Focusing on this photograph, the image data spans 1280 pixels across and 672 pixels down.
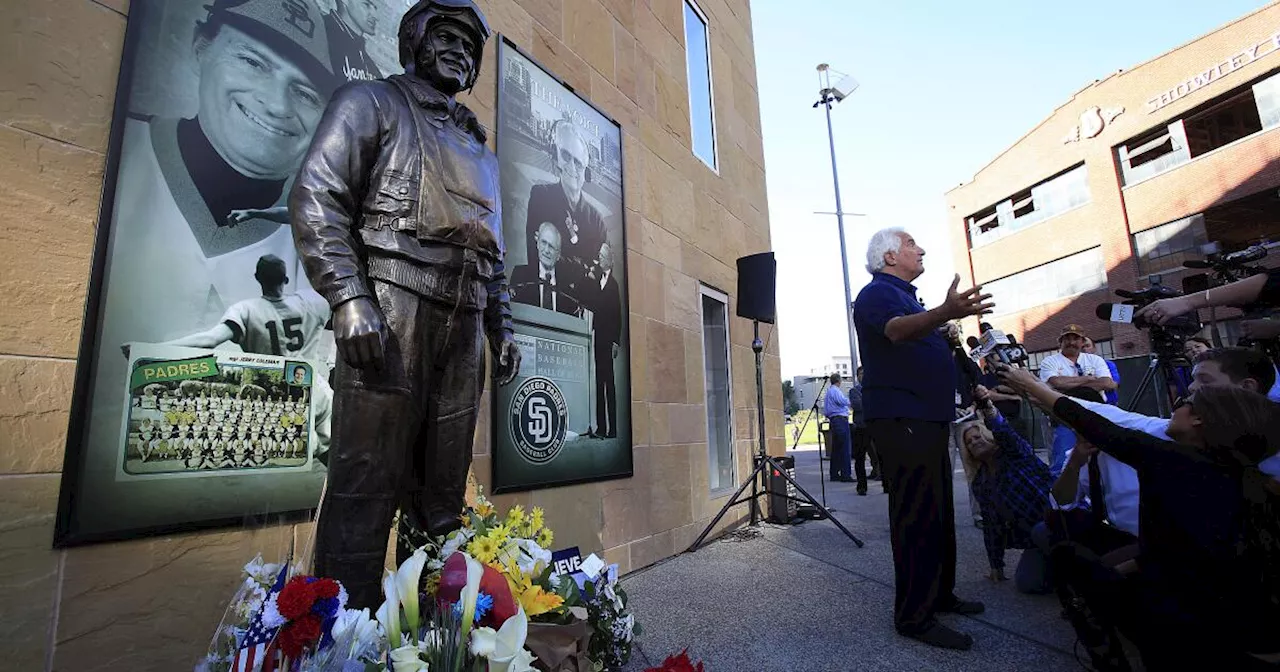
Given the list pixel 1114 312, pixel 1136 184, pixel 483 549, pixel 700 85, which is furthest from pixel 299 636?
pixel 1136 184

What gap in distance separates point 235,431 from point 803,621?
8.69 feet

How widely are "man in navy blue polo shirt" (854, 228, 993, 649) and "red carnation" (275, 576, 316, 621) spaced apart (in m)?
2.20

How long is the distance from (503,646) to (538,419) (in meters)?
2.49

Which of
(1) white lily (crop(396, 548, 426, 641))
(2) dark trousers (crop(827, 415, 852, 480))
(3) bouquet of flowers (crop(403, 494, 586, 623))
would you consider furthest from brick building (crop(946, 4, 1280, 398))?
(1) white lily (crop(396, 548, 426, 641))

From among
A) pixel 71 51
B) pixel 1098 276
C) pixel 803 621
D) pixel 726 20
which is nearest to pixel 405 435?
pixel 71 51

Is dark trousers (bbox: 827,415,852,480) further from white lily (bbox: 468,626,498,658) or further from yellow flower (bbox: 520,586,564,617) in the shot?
white lily (bbox: 468,626,498,658)

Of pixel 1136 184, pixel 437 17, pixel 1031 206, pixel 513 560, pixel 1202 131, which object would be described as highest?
pixel 1202 131

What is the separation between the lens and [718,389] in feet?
20.5

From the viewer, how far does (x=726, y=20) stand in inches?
292

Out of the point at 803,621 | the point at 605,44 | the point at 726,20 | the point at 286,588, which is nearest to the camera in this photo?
the point at 286,588

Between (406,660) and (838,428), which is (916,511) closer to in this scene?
(406,660)

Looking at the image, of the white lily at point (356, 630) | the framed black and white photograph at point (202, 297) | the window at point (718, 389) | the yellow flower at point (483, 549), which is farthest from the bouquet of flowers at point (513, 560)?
the window at point (718, 389)

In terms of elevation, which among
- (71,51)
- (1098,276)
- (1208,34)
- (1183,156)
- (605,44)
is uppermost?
(1208,34)

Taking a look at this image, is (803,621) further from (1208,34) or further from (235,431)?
(1208,34)
